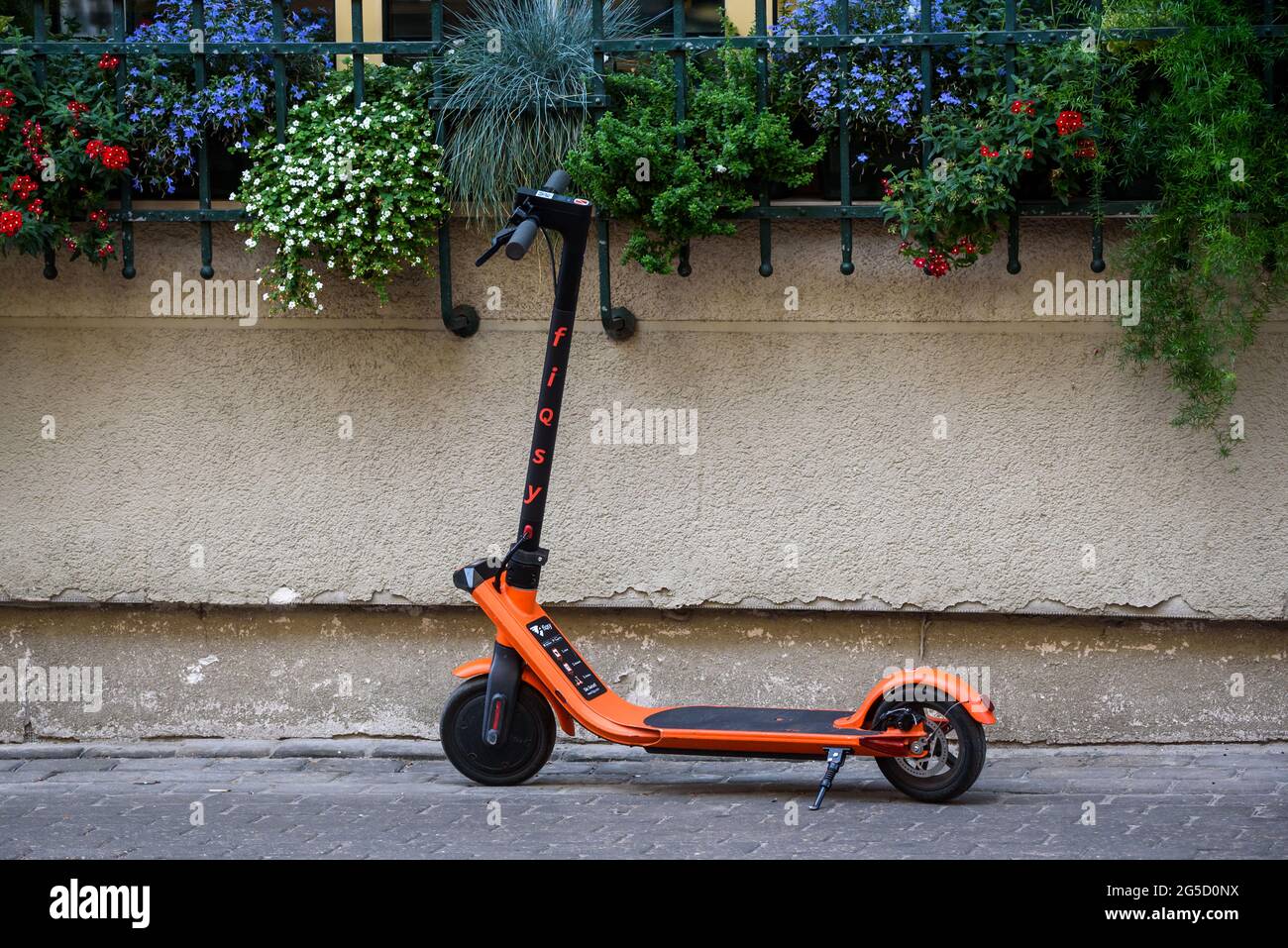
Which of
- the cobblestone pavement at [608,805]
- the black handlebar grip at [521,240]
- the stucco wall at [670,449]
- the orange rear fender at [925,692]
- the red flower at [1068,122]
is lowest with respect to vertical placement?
the cobblestone pavement at [608,805]

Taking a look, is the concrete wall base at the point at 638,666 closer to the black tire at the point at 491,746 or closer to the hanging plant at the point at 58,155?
the black tire at the point at 491,746

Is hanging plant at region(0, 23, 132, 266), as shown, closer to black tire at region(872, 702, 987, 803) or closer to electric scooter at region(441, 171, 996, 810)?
electric scooter at region(441, 171, 996, 810)

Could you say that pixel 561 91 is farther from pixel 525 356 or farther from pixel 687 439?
pixel 687 439

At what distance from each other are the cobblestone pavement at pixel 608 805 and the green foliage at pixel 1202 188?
4.89 feet

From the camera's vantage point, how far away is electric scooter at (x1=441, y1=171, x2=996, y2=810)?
5.21 m

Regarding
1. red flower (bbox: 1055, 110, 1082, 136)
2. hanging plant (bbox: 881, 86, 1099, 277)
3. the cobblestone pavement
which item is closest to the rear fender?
the cobblestone pavement

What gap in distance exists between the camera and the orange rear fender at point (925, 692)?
517 centimetres

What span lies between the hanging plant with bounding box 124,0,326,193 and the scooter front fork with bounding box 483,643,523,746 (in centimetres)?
239

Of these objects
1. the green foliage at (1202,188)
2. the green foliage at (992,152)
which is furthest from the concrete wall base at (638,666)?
the green foliage at (992,152)

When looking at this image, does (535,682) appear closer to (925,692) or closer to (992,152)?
(925,692)

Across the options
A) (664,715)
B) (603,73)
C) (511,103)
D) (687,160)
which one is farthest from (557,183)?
(664,715)

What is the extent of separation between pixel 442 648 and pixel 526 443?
98cm

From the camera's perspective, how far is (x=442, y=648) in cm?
636
